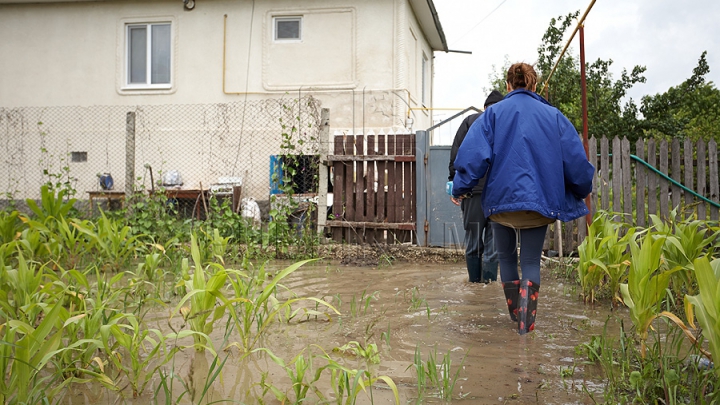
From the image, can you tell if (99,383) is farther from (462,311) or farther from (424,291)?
(424,291)

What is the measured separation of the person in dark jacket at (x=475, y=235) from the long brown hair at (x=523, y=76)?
128 centimetres

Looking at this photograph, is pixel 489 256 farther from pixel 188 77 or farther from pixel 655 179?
pixel 188 77

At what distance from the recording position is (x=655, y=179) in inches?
268

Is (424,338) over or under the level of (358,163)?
under

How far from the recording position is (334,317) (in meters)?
3.97

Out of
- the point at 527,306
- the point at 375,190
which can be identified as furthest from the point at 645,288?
the point at 375,190

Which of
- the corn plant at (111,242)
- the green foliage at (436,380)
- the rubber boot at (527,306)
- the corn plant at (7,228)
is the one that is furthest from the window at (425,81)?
the green foliage at (436,380)

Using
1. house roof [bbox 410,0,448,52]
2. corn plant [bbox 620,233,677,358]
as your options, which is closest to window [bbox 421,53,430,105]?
house roof [bbox 410,0,448,52]

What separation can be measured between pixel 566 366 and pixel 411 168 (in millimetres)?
5412

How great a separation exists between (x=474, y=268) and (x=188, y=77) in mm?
8524

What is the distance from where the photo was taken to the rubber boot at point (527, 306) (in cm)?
355

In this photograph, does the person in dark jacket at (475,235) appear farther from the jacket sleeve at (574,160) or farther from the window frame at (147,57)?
the window frame at (147,57)

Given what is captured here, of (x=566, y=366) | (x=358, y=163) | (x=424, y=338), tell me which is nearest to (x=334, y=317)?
(x=424, y=338)

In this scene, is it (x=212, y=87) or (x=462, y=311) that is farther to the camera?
(x=212, y=87)
